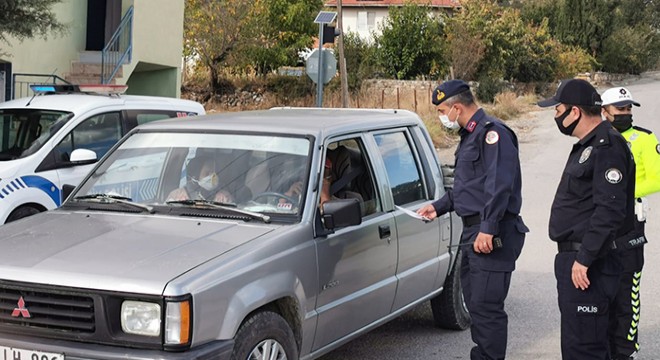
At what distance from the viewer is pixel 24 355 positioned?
13.7ft

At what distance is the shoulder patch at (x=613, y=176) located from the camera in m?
4.78

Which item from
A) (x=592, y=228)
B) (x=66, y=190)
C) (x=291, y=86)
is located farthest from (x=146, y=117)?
(x=291, y=86)

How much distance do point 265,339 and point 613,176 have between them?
6.70 ft

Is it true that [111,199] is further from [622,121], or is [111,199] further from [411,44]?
[411,44]

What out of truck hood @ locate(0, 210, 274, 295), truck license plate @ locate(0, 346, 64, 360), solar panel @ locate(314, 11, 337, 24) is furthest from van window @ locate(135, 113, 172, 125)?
solar panel @ locate(314, 11, 337, 24)

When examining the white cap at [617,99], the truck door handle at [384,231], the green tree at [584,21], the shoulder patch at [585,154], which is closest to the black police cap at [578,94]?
the shoulder patch at [585,154]

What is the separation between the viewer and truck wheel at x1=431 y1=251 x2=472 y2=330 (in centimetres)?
702

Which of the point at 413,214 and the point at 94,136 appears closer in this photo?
the point at 413,214

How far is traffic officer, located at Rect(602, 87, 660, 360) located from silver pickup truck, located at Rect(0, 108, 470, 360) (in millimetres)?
1359

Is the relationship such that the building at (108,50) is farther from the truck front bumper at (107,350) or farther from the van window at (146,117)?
the truck front bumper at (107,350)

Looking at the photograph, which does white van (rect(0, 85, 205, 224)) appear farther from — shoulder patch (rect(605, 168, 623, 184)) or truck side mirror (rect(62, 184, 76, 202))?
shoulder patch (rect(605, 168, 623, 184))

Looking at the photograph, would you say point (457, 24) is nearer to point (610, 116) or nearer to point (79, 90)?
point (79, 90)

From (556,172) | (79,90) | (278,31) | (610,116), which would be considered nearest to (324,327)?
(610,116)

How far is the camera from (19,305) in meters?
4.29
